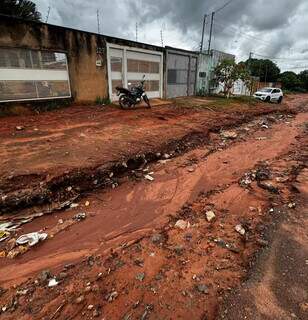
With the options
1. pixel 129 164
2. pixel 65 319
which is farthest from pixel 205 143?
pixel 65 319

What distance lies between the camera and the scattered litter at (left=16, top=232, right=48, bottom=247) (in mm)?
2963

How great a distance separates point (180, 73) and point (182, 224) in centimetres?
1439

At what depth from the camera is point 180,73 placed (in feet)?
52.2

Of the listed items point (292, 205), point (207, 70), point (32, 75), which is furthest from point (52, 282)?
point (207, 70)

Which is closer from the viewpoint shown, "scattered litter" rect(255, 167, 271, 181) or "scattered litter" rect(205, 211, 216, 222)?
"scattered litter" rect(205, 211, 216, 222)

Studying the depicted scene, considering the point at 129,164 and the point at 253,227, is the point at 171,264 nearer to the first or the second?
the point at 253,227

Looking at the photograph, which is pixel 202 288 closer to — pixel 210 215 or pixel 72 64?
pixel 210 215

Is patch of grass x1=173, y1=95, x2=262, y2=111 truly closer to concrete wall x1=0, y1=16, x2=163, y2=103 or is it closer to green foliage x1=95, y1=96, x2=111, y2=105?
green foliage x1=95, y1=96, x2=111, y2=105

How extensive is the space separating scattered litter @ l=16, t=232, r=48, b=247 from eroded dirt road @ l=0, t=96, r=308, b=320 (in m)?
0.11

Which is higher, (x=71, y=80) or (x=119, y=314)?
(x=71, y=80)

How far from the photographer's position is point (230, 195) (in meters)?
4.17

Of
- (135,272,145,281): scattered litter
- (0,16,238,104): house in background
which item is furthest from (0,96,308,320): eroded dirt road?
(0,16,238,104): house in background

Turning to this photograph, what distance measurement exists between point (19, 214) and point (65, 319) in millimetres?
2029

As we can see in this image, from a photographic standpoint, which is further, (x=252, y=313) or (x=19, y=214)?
(x=19, y=214)
